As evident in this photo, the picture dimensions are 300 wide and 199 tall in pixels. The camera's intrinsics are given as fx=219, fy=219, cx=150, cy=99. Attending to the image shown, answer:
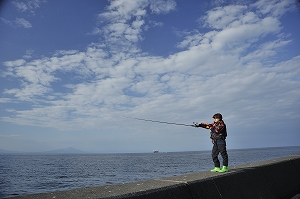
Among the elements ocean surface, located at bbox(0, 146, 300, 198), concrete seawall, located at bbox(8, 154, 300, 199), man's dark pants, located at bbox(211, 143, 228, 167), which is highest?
man's dark pants, located at bbox(211, 143, 228, 167)

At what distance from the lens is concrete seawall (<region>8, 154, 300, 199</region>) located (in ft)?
7.86

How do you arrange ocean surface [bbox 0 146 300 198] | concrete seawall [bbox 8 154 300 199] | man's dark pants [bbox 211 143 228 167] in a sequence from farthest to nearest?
ocean surface [bbox 0 146 300 198] < man's dark pants [bbox 211 143 228 167] < concrete seawall [bbox 8 154 300 199]

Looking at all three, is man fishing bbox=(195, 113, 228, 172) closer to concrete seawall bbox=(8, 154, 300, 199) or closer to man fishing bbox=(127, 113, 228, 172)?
man fishing bbox=(127, 113, 228, 172)

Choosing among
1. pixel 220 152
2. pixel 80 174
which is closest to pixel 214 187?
pixel 220 152

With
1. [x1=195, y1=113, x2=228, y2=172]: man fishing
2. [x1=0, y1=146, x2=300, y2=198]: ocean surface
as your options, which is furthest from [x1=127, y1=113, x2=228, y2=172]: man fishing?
[x1=0, y1=146, x2=300, y2=198]: ocean surface

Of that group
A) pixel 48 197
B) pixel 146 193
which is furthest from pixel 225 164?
pixel 48 197

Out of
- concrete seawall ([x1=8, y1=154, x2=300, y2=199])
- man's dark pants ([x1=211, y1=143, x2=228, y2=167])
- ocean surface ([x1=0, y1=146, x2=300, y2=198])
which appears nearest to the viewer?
concrete seawall ([x1=8, y1=154, x2=300, y2=199])

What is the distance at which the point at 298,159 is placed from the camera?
635cm

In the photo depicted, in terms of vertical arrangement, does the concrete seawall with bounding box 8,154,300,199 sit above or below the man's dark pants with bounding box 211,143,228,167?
below

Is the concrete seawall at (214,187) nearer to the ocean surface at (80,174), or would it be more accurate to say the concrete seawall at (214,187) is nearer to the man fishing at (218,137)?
the man fishing at (218,137)

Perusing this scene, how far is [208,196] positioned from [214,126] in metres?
2.48

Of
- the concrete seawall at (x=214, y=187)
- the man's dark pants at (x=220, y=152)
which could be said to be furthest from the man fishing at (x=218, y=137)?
the concrete seawall at (x=214, y=187)

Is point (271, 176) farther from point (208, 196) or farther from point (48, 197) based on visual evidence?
point (48, 197)

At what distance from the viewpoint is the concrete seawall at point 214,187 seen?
94.3 inches
